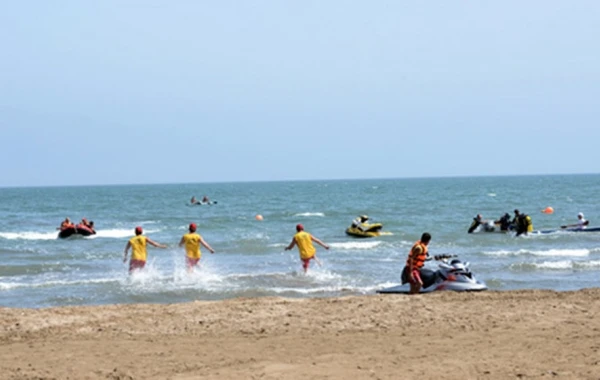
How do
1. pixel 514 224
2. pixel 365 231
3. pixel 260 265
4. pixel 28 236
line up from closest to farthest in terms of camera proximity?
pixel 260 265, pixel 514 224, pixel 365 231, pixel 28 236

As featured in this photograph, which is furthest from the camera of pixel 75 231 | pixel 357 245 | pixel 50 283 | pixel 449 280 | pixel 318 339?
pixel 75 231

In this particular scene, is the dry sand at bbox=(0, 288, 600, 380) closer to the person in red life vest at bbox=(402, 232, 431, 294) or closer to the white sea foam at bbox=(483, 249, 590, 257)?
the person in red life vest at bbox=(402, 232, 431, 294)

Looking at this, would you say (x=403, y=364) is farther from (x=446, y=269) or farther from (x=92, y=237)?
(x=92, y=237)

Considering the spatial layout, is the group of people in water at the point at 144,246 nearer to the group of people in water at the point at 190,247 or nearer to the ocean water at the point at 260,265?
the group of people in water at the point at 190,247

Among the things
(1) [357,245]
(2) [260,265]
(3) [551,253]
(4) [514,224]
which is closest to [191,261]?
(2) [260,265]

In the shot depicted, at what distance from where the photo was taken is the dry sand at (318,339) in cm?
753

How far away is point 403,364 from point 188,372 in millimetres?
1995

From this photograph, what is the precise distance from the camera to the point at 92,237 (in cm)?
3428

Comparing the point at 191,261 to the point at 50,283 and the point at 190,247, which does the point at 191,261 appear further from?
the point at 50,283

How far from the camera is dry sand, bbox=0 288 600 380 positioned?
753 cm

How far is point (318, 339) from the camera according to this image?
8.99 meters

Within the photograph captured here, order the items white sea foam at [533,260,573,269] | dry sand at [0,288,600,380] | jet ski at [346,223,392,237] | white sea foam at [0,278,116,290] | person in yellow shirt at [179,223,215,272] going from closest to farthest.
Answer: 1. dry sand at [0,288,600,380]
2. person in yellow shirt at [179,223,215,272]
3. white sea foam at [0,278,116,290]
4. white sea foam at [533,260,573,269]
5. jet ski at [346,223,392,237]

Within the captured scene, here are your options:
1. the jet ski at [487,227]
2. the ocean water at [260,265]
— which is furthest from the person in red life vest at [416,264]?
the jet ski at [487,227]

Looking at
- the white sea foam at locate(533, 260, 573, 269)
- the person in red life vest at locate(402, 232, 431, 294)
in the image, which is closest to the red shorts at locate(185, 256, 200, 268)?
the person in red life vest at locate(402, 232, 431, 294)
